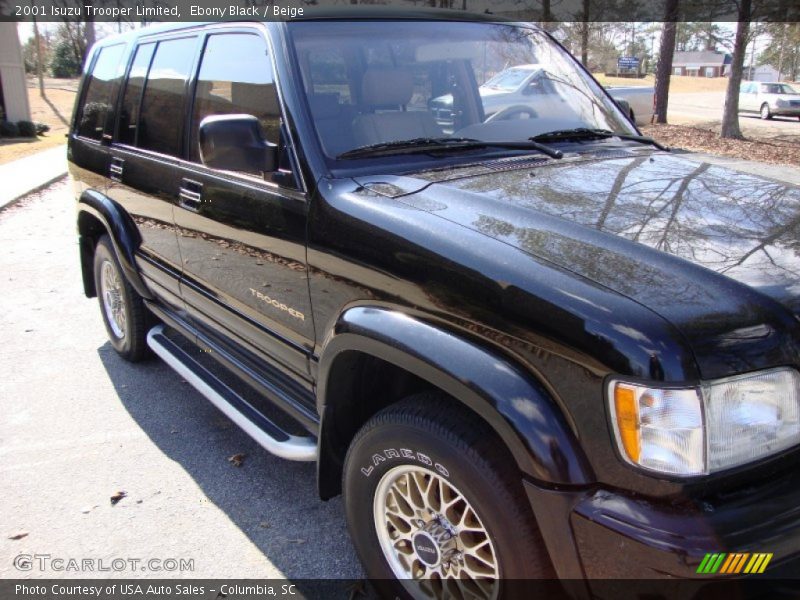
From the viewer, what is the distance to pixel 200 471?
344 centimetres

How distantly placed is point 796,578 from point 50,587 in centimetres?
256

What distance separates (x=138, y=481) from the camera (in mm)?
3357

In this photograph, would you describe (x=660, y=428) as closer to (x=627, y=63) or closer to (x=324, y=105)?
(x=324, y=105)

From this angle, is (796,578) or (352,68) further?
(352,68)

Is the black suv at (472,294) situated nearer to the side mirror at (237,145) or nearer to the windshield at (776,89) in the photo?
the side mirror at (237,145)

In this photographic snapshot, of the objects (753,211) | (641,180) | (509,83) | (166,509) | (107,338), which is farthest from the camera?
(107,338)

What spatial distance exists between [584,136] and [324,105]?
1.28m

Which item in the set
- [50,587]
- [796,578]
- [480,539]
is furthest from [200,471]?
[796,578]

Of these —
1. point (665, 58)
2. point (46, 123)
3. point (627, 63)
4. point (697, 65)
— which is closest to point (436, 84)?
point (665, 58)

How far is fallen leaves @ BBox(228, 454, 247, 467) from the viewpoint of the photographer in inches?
138

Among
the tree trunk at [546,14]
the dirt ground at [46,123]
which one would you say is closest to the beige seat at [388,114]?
the dirt ground at [46,123]

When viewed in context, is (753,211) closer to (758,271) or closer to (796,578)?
(758,271)

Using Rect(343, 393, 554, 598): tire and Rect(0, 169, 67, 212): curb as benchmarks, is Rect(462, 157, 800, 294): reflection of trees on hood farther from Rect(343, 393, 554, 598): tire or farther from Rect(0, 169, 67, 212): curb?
Rect(0, 169, 67, 212): curb

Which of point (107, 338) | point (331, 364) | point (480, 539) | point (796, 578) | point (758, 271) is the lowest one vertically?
point (107, 338)
